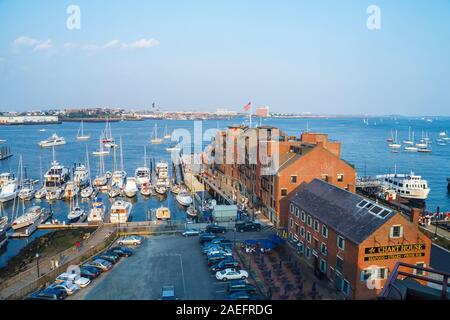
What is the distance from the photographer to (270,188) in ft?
107

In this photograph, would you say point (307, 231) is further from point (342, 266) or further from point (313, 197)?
point (342, 266)

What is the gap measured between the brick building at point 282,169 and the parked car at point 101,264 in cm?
1380

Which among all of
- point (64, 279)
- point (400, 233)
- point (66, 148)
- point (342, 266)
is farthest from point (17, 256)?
point (66, 148)

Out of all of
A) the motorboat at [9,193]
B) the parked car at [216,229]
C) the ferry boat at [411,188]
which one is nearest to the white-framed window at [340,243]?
the parked car at [216,229]

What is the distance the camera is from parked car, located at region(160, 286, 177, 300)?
1762cm

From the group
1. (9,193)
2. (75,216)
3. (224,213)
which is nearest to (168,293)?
(224,213)

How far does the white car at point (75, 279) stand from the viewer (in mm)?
19878

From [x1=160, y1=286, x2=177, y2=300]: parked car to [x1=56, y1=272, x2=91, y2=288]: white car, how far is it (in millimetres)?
4371

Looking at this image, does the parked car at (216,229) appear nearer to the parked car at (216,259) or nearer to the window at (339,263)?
the parked car at (216,259)

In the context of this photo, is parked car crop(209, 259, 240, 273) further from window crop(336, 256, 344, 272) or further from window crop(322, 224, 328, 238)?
window crop(336, 256, 344, 272)

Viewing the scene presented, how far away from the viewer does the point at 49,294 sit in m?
18.0

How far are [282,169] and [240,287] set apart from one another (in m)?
13.8

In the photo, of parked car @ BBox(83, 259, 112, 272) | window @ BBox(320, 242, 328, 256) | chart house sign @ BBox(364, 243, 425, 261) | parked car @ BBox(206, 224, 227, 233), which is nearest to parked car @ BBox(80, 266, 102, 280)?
parked car @ BBox(83, 259, 112, 272)

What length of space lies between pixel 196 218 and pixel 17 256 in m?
16.3
